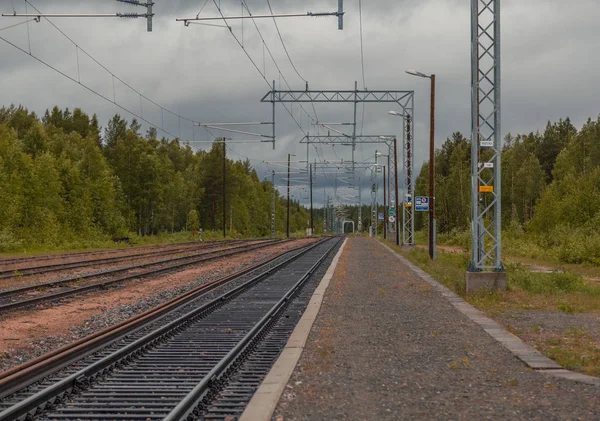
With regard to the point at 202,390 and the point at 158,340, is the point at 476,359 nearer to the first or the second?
the point at 202,390

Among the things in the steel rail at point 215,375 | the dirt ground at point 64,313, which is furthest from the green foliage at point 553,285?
the dirt ground at point 64,313

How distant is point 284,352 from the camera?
1005 cm

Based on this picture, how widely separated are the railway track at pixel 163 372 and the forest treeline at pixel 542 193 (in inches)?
982

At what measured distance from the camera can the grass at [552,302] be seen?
9.83 m

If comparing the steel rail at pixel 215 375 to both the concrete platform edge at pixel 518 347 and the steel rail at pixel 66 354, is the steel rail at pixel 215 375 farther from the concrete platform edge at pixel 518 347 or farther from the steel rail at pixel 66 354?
the concrete platform edge at pixel 518 347

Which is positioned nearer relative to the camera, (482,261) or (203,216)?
(482,261)

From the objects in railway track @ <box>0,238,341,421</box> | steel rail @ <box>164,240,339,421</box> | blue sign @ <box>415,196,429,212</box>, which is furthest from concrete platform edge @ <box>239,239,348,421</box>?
blue sign @ <box>415,196,429,212</box>

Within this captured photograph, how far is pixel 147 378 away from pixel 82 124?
118 meters

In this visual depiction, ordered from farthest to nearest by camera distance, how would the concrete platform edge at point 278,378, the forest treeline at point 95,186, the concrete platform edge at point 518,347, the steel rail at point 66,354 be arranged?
the forest treeline at point 95,186
the concrete platform edge at point 518,347
the steel rail at point 66,354
the concrete platform edge at point 278,378

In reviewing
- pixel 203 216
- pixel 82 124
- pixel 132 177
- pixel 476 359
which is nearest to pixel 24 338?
pixel 476 359

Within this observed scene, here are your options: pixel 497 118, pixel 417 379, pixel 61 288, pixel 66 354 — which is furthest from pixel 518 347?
pixel 61 288

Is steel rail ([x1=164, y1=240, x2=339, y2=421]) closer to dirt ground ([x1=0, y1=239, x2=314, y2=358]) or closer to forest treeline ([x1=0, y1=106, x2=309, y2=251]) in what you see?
dirt ground ([x1=0, y1=239, x2=314, y2=358])

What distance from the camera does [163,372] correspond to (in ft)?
29.7

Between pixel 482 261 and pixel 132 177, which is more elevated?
pixel 132 177
